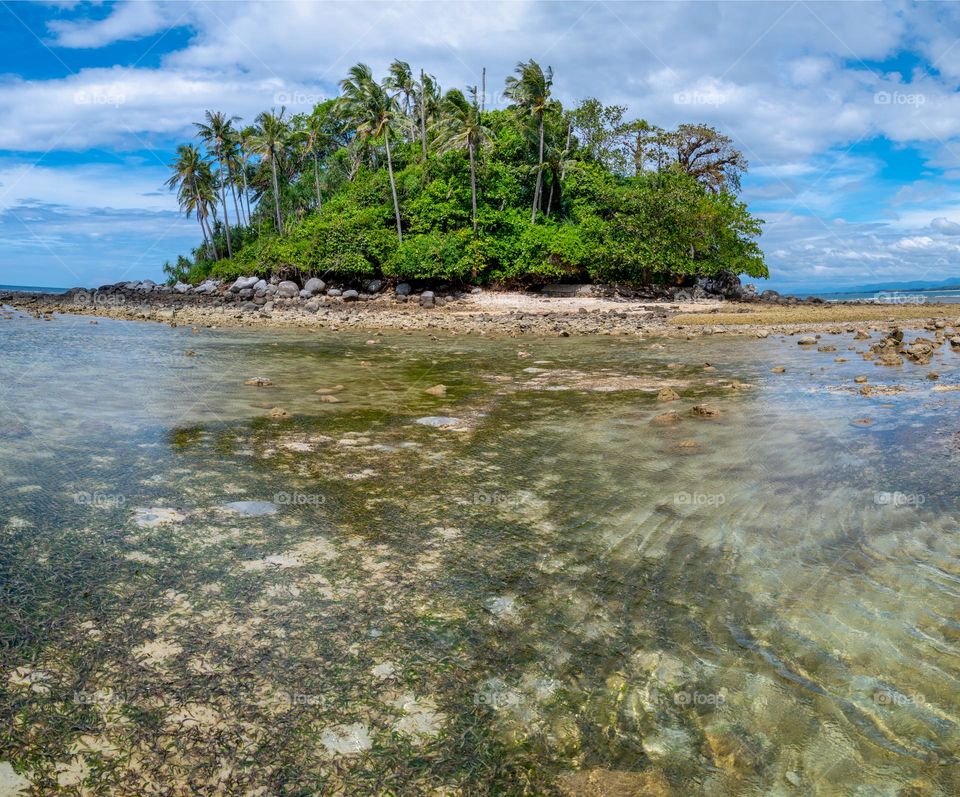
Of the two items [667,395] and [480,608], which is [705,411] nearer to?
[667,395]

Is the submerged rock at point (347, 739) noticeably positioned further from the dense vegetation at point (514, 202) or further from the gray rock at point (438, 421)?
the dense vegetation at point (514, 202)

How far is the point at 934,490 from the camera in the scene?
600 cm

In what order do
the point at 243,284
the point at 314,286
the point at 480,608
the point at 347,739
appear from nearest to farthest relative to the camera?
the point at 347,739
the point at 480,608
the point at 314,286
the point at 243,284

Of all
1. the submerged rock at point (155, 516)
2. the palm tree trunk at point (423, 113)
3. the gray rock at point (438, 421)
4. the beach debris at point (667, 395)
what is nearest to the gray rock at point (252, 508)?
the submerged rock at point (155, 516)

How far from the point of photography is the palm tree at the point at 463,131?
4069cm

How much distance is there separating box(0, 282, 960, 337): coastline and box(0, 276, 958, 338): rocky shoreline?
0.06m

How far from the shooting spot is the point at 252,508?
5570 millimetres

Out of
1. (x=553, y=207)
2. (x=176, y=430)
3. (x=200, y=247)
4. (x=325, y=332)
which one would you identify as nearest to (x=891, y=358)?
(x=176, y=430)

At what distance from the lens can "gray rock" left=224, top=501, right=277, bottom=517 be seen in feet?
17.9

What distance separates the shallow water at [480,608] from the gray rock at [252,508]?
0.06m

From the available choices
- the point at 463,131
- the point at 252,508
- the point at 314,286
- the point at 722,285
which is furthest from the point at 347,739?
the point at 722,285

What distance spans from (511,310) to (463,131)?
11.9m

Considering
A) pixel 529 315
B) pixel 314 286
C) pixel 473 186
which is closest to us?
pixel 529 315

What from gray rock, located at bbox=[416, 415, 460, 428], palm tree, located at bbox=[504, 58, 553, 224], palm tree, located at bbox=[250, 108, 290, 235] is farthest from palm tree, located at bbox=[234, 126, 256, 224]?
gray rock, located at bbox=[416, 415, 460, 428]
